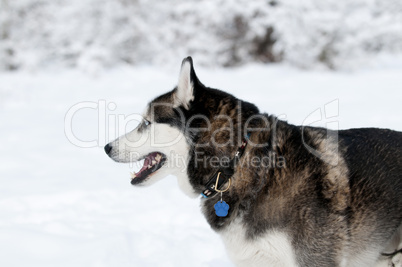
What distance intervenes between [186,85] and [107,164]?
4042mm

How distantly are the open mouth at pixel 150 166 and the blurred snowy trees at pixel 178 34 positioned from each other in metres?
11.8

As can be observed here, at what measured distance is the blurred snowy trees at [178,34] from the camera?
13742 mm

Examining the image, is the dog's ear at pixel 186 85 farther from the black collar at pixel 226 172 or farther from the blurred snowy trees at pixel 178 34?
the blurred snowy trees at pixel 178 34

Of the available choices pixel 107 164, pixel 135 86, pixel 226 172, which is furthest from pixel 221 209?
pixel 135 86

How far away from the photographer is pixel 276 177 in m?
2.43

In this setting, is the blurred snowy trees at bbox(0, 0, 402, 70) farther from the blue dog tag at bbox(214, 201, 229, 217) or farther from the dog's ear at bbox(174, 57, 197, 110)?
the blue dog tag at bbox(214, 201, 229, 217)

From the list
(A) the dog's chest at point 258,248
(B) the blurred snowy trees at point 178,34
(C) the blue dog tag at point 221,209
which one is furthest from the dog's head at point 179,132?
(B) the blurred snowy trees at point 178,34

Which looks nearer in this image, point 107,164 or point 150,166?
point 150,166

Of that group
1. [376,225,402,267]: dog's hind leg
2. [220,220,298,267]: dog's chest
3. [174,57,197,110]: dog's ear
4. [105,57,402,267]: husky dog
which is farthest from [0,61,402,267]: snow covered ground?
[174,57,197,110]: dog's ear

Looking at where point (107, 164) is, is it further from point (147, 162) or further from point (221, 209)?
point (221, 209)

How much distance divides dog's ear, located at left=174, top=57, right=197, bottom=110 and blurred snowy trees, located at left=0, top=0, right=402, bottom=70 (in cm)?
1173

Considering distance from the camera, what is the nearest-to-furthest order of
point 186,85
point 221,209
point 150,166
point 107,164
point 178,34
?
point 221,209, point 186,85, point 150,166, point 107,164, point 178,34

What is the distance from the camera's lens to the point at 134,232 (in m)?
3.94

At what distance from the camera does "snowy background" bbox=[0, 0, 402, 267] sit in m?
3.86
